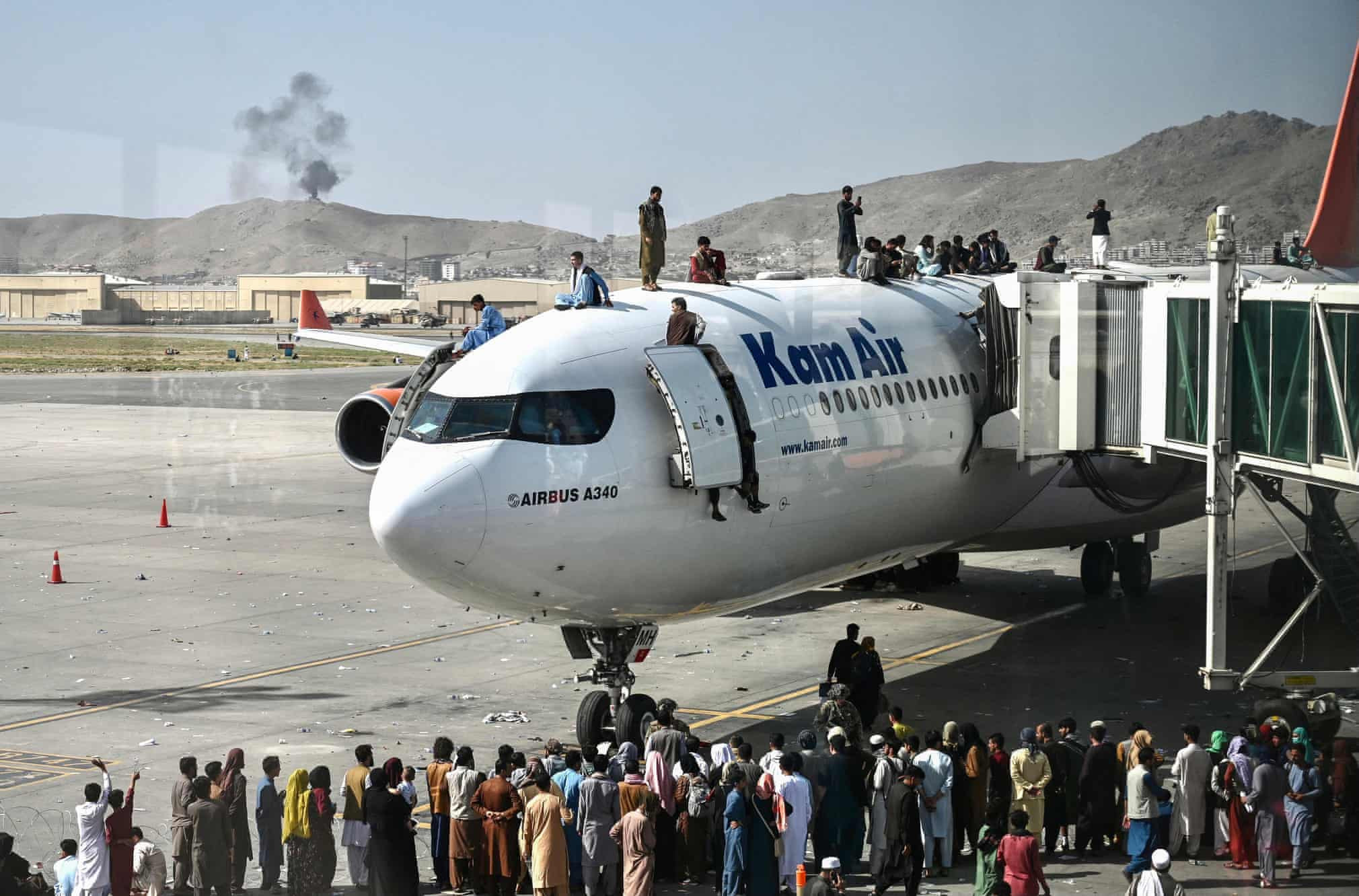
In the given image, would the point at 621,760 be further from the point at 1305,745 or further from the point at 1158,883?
the point at 1305,745

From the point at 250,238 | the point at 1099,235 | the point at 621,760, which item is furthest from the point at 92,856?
the point at 1099,235

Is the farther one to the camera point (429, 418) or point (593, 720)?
point (593, 720)

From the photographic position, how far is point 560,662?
25.8 meters

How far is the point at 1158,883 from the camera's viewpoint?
1333cm

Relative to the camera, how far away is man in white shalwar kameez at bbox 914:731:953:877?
16266mm

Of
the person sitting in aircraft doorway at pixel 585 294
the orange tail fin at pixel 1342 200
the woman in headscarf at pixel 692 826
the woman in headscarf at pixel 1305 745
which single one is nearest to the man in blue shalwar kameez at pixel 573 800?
the woman in headscarf at pixel 692 826

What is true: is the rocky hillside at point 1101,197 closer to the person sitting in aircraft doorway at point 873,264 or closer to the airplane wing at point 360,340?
the person sitting in aircraft doorway at point 873,264

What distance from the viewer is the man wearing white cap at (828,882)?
13.7 meters

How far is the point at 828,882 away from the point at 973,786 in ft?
12.1

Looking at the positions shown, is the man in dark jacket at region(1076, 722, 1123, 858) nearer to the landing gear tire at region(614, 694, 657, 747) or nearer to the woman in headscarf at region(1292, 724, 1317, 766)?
the woman in headscarf at region(1292, 724, 1317, 766)

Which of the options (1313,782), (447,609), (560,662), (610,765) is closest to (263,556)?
(447,609)

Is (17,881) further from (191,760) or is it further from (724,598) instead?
(724,598)

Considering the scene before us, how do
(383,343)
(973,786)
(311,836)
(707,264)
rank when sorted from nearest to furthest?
(311,836) → (973,786) → (707,264) → (383,343)

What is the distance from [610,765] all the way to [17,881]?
5663 mm
